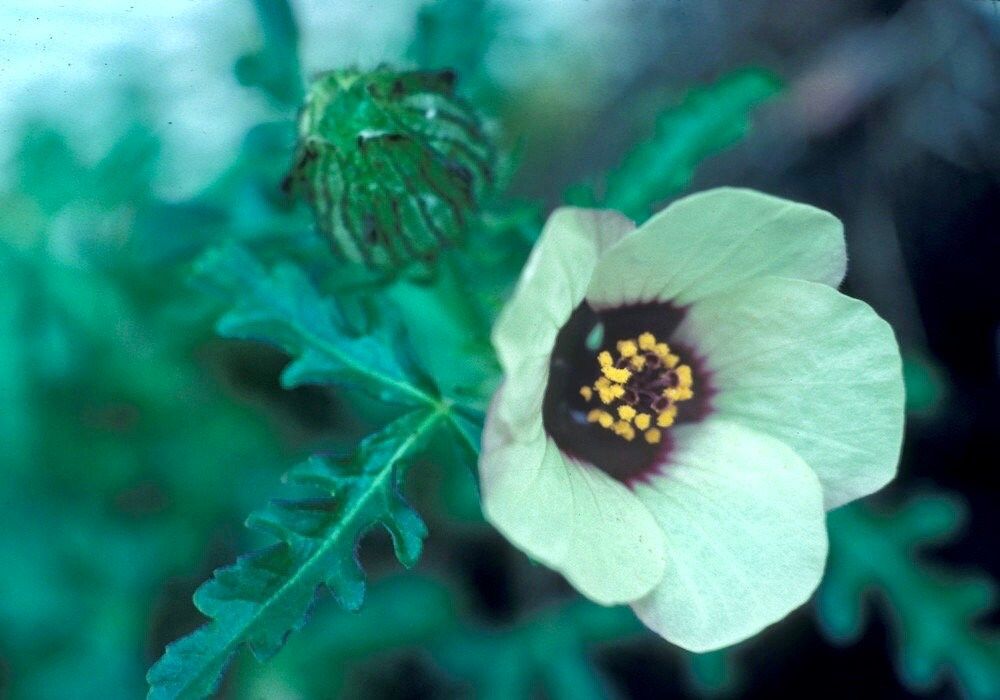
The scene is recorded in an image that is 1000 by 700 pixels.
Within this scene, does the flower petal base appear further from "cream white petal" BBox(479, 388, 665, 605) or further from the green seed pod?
the green seed pod

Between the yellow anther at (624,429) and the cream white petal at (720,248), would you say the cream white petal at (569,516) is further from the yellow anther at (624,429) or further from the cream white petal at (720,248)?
the cream white petal at (720,248)

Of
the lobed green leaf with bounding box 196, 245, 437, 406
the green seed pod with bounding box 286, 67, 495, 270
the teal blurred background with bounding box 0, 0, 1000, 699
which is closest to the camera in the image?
the green seed pod with bounding box 286, 67, 495, 270

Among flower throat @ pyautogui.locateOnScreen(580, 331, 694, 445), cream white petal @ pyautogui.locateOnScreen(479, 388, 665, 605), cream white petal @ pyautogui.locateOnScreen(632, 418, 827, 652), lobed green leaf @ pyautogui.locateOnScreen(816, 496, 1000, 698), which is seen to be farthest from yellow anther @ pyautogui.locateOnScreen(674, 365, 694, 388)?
lobed green leaf @ pyautogui.locateOnScreen(816, 496, 1000, 698)

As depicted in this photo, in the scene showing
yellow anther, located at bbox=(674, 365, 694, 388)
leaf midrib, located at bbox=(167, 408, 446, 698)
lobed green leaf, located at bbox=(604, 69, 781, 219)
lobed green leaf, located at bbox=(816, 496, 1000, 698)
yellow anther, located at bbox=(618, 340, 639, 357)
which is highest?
lobed green leaf, located at bbox=(604, 69, 781, 219)

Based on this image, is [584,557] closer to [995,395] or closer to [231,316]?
[231,316]

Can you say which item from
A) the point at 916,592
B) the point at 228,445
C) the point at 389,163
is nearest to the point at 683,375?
the point at 389,163

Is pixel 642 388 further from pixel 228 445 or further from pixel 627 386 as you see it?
pixel 228 445

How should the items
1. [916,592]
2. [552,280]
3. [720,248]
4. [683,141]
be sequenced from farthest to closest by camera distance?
[916,592] < [683,141] < [720,248] < [552,280]

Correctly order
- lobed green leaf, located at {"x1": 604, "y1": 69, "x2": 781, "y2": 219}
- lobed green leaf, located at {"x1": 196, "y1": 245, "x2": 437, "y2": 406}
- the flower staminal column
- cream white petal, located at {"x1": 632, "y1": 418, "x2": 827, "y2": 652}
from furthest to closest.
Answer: lobed green leaf, located at {"x1": 604, "y1": 69, "x2": 781, "y2": 219} < lobed green leaf, located at {"x1": 196, "y1": 245, "x2": 437, "y2": 406} < cream white petal, located at {"x1": 632, "y1": 418, "x2": 827, "y2": 652} < the flower staminal column
